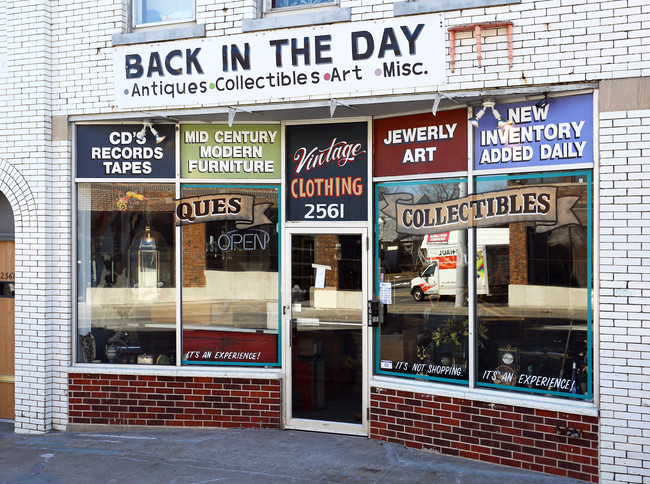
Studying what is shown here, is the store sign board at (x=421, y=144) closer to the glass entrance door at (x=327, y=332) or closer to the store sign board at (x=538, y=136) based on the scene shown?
the store sign board at (x=538, y=136)

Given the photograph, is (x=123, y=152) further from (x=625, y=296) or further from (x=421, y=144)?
(x=625, y=296)

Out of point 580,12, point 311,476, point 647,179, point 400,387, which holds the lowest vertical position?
point 311,476

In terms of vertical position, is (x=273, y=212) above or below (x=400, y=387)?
above

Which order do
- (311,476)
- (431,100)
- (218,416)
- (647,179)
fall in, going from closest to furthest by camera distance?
1. (647,179)
2. (311,476)
3. (431,100)
4. (218,416)

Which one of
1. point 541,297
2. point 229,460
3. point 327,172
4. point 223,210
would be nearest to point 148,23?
point 223,210

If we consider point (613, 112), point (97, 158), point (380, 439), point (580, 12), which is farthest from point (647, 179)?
point (97, 158)

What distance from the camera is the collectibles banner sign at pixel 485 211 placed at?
633cm

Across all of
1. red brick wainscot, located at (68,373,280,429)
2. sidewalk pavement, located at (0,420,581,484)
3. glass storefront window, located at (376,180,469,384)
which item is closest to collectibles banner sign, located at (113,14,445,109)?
glass storefront window, located at (376,180,469,384)

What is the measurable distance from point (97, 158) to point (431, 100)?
3.98m

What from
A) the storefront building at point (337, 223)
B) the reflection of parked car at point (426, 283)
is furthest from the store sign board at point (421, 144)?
the reflection of parked car at point (426, 283)

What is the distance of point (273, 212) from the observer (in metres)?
7.79

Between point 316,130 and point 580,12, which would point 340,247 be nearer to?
point 316,130

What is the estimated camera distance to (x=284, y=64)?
7172 millimetres

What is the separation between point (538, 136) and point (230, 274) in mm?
3660
